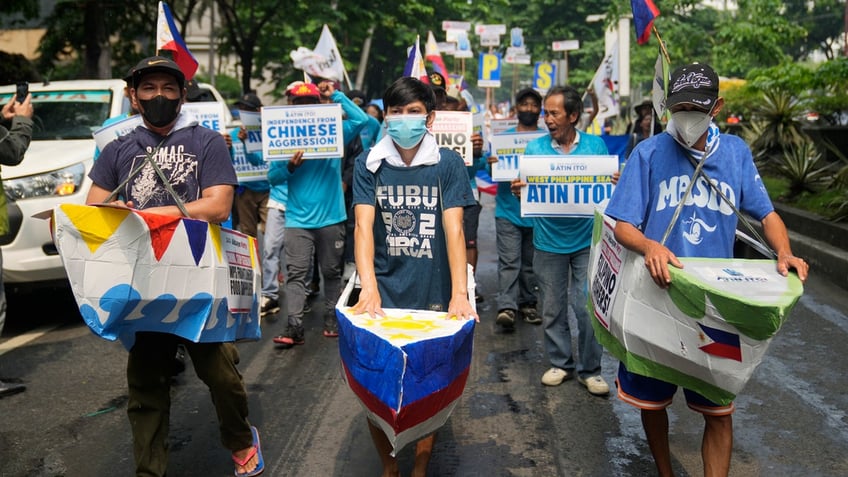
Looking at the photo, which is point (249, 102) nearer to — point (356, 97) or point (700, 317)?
point (356, 97)

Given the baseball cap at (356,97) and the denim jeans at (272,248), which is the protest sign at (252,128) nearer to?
the denim jeans at (272,248)

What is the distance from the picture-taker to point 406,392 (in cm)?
342

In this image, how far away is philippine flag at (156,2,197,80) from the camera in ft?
21.5

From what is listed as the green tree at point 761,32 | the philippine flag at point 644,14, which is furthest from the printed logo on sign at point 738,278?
the green tree at point 761,32

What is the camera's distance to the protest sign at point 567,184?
6.32 meters

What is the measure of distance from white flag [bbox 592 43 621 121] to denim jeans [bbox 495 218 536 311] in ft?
13.5

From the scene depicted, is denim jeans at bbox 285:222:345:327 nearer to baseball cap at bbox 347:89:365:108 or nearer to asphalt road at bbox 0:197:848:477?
asphalt road at bbox 0:197:848:477

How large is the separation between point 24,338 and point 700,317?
600 centimetres

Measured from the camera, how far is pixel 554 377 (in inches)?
243

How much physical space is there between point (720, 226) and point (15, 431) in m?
3.96

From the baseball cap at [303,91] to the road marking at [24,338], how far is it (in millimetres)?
2829

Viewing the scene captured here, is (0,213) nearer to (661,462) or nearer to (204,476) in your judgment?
(204,476)

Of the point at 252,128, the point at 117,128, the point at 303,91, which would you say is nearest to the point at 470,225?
the point at 303,91

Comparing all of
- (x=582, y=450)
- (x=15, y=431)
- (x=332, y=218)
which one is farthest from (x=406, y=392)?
(x=332, y=218)
